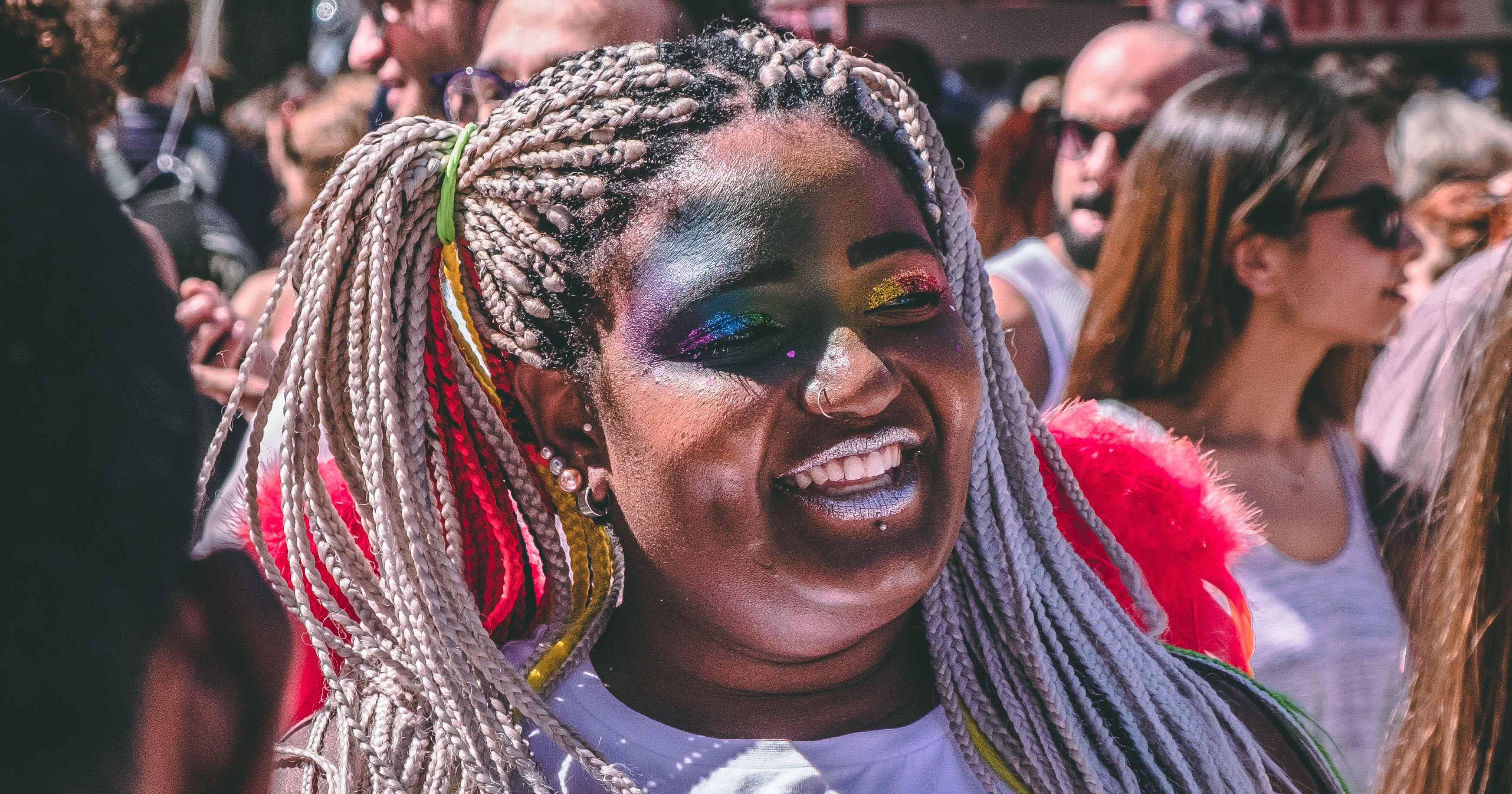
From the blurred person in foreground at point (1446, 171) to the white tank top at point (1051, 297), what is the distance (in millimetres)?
1367

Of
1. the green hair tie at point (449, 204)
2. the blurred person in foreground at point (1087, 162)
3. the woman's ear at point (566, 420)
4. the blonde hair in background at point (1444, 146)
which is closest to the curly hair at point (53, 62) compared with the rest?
the green hair tie at point (449, 204)

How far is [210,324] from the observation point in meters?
2.72

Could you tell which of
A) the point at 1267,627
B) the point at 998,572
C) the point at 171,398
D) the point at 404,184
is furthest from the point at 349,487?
the point at 1267,627

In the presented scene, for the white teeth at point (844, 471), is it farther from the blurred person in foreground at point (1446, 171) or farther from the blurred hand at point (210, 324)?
the blurred person in foreground at point (1446, 171)

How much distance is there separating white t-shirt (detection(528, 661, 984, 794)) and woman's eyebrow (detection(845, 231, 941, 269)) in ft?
1.78

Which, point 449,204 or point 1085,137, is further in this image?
point 1085,137

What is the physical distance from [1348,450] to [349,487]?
7.78 feet

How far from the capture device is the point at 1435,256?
4.45 m

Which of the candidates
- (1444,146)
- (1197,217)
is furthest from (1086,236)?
(1444,146)

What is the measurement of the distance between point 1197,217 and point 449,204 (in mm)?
1843

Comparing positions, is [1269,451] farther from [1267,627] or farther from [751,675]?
[751,675]

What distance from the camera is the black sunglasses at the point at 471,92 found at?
7.33 feet

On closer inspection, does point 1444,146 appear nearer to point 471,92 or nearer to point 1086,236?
point 1086,236

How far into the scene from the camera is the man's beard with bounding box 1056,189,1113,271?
141 inches
